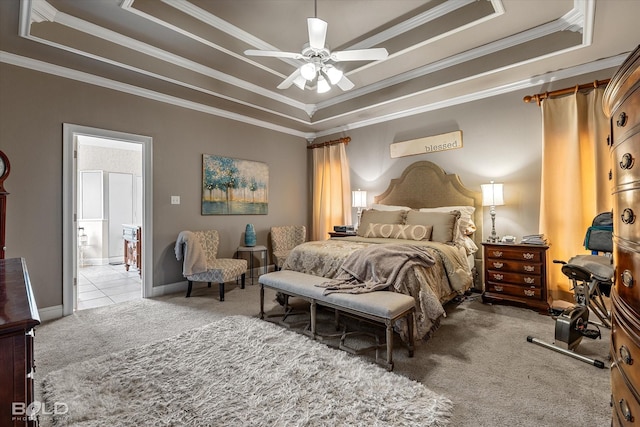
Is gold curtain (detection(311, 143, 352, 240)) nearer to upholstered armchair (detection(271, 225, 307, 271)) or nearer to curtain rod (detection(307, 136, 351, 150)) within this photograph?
curtain rod (detection(307, 136, 351, 150))

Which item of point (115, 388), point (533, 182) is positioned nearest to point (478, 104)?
point (533, 182)

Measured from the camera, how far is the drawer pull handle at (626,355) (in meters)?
0.96

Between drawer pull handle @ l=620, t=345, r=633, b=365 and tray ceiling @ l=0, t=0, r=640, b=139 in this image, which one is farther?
tray ceiling @ l=0, t=0, r=640, b=139

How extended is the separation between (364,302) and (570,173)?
9.44 ft

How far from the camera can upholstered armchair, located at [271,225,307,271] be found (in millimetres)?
4902

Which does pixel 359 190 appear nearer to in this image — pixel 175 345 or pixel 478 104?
pixel 478 104

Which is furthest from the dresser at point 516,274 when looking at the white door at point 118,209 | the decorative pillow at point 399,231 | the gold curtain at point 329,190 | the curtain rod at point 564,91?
the white door at point 118,209

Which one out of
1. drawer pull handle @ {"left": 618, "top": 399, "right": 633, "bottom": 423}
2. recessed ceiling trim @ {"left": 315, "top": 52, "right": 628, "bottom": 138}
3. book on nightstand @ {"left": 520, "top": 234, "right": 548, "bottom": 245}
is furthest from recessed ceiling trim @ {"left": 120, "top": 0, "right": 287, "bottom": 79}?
drawer pull handle @ {"left": 618, "top": 399, "right": 633, "bottom": 423}

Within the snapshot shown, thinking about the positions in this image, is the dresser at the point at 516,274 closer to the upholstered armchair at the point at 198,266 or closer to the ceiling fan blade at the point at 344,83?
the ceiling fan blade at the point at 344,83

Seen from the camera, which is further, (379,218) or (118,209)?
(118,209)

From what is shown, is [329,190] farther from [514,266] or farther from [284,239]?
[514,266]

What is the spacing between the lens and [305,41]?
3.40 metres

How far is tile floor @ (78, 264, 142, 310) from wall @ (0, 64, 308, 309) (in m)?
0.55

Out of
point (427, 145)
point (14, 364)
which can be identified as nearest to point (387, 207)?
point (427, 145)
